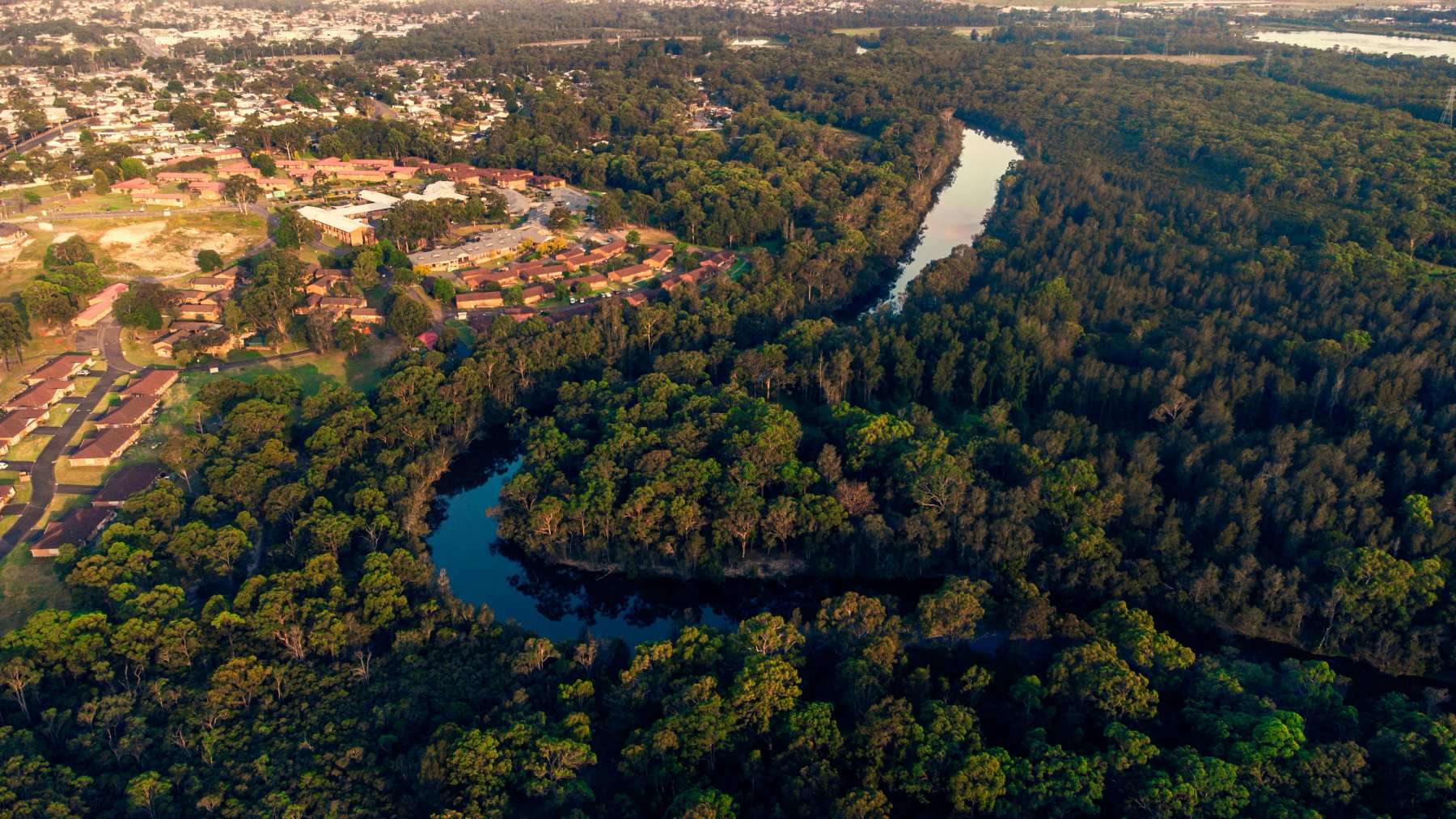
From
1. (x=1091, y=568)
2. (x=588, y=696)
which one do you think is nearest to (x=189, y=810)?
(x=588, y=696)

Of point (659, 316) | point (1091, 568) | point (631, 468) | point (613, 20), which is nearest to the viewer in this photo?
point (1091, 568)

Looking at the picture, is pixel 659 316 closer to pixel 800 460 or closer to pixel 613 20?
pixel 800 460

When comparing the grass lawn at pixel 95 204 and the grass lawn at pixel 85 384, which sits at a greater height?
the grass lawn at pixel 95 204

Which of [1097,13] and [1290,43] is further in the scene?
[1097,13]

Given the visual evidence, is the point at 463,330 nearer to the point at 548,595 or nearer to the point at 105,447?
the point at 105,447

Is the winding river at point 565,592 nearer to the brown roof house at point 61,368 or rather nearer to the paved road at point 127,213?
the brown roof house at point 61,368

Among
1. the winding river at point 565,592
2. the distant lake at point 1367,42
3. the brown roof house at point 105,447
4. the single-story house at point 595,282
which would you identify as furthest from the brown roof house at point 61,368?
the distant lake at point 1367,42

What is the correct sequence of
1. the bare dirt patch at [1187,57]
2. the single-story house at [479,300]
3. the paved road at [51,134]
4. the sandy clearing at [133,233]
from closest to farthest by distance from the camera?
1. the single-story house at [479,300]
2. the sandy clearing at [133,233]
3. the paved road at [51,134]
4. the bare dirt patch at [1187,57]
